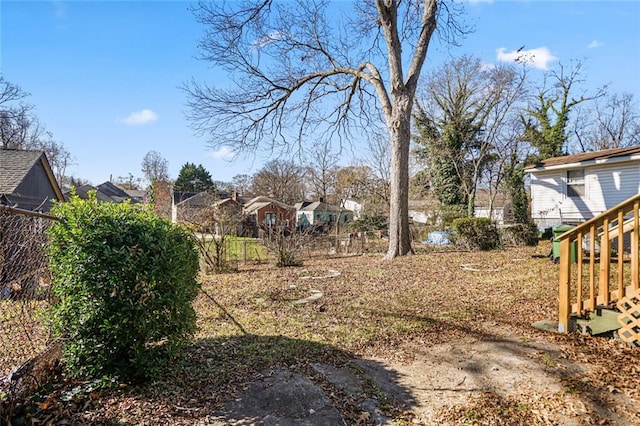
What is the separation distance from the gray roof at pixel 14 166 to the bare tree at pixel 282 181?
3008 centimetres

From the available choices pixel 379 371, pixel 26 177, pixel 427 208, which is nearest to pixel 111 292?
pixel 379 371

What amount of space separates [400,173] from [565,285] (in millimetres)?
6762

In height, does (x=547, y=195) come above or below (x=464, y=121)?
below

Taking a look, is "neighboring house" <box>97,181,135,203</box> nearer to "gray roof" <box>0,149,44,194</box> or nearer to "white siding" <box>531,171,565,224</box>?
"gray roof" <box>0,149,44,194</box>

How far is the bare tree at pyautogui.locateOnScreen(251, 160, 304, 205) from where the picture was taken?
144 feet

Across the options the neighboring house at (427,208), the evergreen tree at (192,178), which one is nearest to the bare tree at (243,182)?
the evergreen tree at (192,178)

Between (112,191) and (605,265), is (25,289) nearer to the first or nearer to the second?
(605,265)

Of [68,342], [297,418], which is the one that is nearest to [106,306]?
[68,342]

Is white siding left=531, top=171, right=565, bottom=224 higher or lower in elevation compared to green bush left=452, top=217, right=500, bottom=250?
higher

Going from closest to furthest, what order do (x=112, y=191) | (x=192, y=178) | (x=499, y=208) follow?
(x=499, y=208), (x=192, y=178), (x=112, y=191)

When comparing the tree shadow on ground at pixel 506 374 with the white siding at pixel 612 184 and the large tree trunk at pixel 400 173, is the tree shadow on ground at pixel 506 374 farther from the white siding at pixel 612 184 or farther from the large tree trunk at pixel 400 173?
the white siding at pixel 612 184

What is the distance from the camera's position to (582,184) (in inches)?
621

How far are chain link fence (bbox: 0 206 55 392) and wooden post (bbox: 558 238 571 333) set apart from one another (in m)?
5.49

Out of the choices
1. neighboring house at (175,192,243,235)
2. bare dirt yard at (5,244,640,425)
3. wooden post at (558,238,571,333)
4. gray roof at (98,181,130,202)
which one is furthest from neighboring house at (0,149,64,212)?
gray roof at (98,181,130,202)
